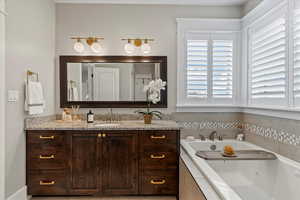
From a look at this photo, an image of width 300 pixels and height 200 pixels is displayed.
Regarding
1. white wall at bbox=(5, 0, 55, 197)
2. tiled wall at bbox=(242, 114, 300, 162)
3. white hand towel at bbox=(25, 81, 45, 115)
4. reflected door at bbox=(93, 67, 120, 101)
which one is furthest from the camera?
reflected door at bbox=(93, 67, 120, 101)

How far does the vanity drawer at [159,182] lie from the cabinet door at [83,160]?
1.99 ft

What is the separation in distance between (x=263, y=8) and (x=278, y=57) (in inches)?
30.2

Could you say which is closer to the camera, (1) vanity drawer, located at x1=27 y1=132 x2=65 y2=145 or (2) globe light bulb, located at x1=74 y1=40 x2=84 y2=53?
(1) vanity drawer, located at x1=27 y1=132 x2=65 y2=145

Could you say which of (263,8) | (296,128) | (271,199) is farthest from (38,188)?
(263,8)

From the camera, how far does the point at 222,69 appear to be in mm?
3607

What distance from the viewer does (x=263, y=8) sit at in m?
2.98

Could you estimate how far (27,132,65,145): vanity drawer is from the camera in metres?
2.86

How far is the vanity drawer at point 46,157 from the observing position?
2.87 metres

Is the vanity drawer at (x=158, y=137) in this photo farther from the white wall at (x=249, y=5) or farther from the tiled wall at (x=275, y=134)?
the white wall at (x=249, y=5)

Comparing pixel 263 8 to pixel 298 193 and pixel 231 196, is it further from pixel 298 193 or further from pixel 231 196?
pixel 231 196

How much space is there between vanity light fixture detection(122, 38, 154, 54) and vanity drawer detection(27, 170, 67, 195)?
188cm

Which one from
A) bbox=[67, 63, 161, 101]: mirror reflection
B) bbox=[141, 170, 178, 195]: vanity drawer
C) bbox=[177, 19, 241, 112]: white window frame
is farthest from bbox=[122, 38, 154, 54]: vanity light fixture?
bbox=[141, 170, 178, 195]: vanity drawer

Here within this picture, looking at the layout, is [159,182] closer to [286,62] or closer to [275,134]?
[275,134]

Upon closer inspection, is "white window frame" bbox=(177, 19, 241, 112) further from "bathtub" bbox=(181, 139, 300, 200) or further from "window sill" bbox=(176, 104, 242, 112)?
"bathtub" bbox=(181, 139, 300, 200)
